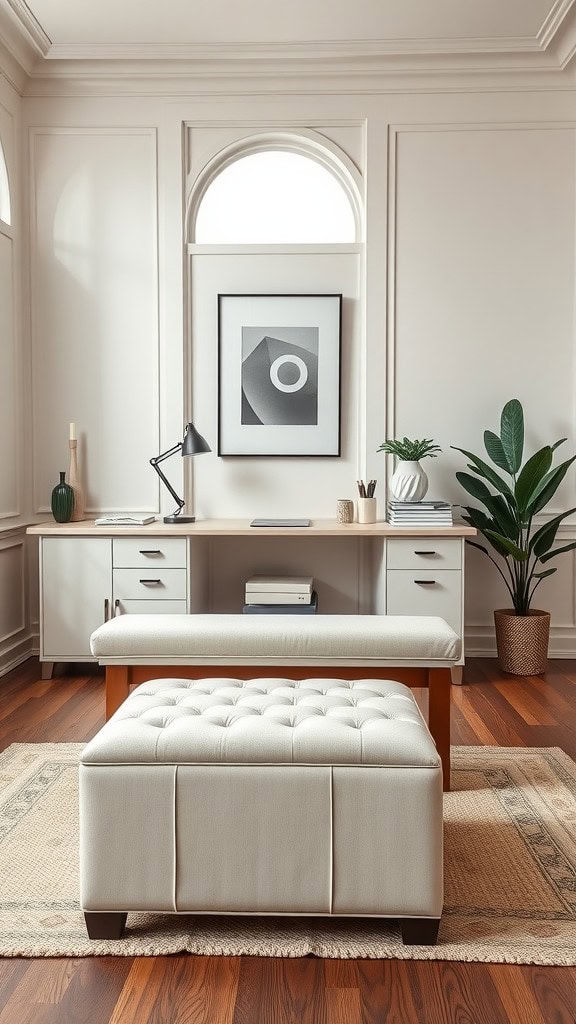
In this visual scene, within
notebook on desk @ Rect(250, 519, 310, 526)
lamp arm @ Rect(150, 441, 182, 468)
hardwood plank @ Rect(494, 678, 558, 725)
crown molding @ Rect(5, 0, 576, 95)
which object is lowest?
hardwood plank @ Rect(494, 678, 558, 725)

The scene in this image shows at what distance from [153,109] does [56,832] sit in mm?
3548

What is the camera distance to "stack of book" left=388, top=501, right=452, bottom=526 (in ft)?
13.2

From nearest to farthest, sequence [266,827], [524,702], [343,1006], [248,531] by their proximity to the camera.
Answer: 1. [343,1006]
2. [266,827]
3. [524,702]
4. [248,531]

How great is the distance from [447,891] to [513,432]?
99.6 inches

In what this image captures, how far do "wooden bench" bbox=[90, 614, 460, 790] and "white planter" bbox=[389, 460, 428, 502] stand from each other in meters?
1.50

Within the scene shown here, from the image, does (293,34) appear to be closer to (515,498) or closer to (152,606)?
(515,498)

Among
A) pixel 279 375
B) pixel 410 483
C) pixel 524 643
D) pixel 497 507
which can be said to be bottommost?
pixel 524 643

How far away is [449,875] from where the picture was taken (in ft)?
6.81

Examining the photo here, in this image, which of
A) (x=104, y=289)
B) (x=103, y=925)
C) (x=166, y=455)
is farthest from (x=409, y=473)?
(x=103, y=925)

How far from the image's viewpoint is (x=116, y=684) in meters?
2.63

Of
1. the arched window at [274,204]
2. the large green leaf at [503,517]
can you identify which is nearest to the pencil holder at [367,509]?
the large green leaf at [503,517]

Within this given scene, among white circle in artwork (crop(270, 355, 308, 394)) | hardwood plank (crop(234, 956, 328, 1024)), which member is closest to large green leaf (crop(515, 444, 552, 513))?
white circle in artwork (crop(270, 355, 308, 394))

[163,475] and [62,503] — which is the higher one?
[163,475]

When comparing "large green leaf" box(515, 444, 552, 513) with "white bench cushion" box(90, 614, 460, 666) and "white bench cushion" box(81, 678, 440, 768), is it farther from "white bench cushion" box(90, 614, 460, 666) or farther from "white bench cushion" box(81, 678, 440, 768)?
"white bench cushion" box(81, 678, 440, 768)
